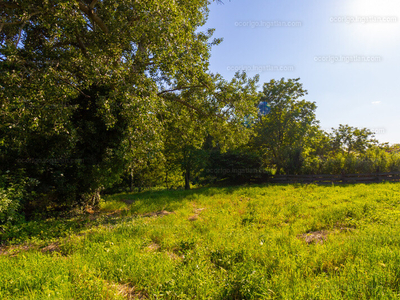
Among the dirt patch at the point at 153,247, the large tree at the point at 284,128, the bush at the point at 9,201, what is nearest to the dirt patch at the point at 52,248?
the bush at the point at 9,201

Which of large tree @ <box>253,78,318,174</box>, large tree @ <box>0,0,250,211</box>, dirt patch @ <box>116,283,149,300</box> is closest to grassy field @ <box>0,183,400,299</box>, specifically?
dirt patch @ <box>116,283,149,300</box>

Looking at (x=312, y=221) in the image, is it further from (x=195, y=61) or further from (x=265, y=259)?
(x=195, y=61)

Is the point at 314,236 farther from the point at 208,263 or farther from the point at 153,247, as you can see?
the point at 153,247

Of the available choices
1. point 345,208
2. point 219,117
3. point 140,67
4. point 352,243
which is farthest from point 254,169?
point 352,243

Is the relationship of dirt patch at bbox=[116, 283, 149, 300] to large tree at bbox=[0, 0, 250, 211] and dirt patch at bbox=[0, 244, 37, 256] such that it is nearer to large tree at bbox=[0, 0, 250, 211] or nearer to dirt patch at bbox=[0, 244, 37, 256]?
dirt patch at bbox=[0, 244, 37, 256]

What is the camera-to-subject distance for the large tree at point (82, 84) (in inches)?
265

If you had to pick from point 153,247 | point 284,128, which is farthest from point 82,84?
point 284,128

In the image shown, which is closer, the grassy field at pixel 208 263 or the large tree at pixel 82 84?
the grassy field at pixel 208 263

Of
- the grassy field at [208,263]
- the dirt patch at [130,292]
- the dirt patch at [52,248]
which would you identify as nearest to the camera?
the grassy field at [208,263]

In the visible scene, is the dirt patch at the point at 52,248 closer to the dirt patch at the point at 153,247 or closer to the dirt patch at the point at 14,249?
the dirt patch at the point at 14,249

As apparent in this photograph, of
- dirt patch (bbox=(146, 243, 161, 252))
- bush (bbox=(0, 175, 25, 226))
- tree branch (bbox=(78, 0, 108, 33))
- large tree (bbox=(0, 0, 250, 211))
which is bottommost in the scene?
dirt patch (bbox=(146, 243, 161, 252))

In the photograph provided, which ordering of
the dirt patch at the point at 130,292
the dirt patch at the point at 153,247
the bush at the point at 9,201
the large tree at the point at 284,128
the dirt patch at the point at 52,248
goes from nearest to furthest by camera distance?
the dirt patch at the point at 130,292, the dirt patch at the point at 153,247, the dirt patch at the point at 52,248, the bush at the point at 9,201, the large tree at the point at 284,128

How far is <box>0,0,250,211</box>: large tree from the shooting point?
22.1 ft

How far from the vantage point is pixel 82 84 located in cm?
837
